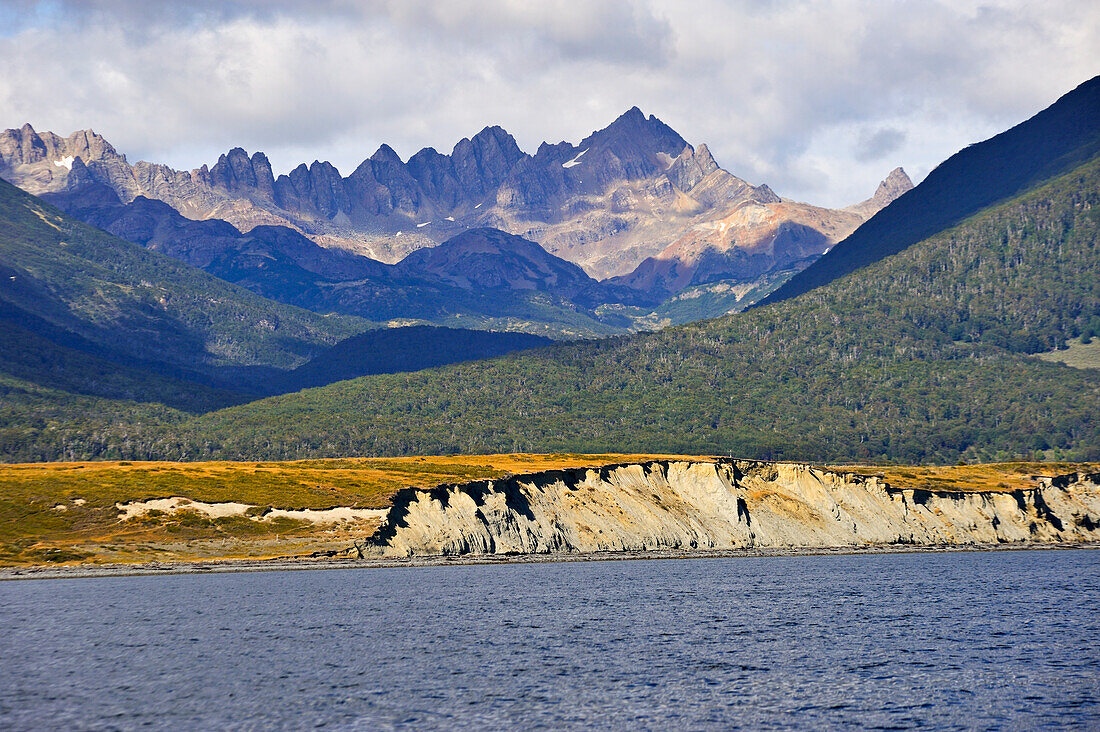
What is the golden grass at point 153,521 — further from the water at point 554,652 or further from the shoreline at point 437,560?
the water at point 554,652

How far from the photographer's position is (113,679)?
2621 inches

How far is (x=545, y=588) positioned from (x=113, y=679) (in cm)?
6347

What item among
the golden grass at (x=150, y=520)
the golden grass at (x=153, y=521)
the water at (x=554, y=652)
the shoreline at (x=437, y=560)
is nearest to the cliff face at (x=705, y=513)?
the shoreline at (x=437, y=560)

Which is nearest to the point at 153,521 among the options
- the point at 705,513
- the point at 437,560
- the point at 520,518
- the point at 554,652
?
the point at 437,560

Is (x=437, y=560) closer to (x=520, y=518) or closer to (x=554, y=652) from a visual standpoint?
(x=520, y=518)

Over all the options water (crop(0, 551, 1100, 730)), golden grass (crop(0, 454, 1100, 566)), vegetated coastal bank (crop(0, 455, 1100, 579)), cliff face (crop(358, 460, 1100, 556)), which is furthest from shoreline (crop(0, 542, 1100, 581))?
water (crop(0, 551, 1100, 730))

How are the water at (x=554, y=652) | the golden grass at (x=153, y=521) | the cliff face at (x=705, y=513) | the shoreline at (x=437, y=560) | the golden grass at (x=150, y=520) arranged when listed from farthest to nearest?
the cliff face at (x=705, y=513) < the golden grass at (x=150, y=520) < the golden grass at (x=153, y=521) < the shoreline at (x=437, y=560) < the water at (x=554, y=652)

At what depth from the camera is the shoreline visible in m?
140

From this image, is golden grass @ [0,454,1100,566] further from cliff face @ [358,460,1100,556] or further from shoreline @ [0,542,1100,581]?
cliff face @ [358,460,1100,556]

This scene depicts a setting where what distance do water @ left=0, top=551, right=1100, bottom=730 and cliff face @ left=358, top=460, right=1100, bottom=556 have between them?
23.8 m

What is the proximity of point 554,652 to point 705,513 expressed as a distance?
328 ft

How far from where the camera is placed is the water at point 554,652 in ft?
184

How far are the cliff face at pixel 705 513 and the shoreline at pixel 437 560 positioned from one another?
7.15 feet

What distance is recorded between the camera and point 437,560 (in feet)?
493
